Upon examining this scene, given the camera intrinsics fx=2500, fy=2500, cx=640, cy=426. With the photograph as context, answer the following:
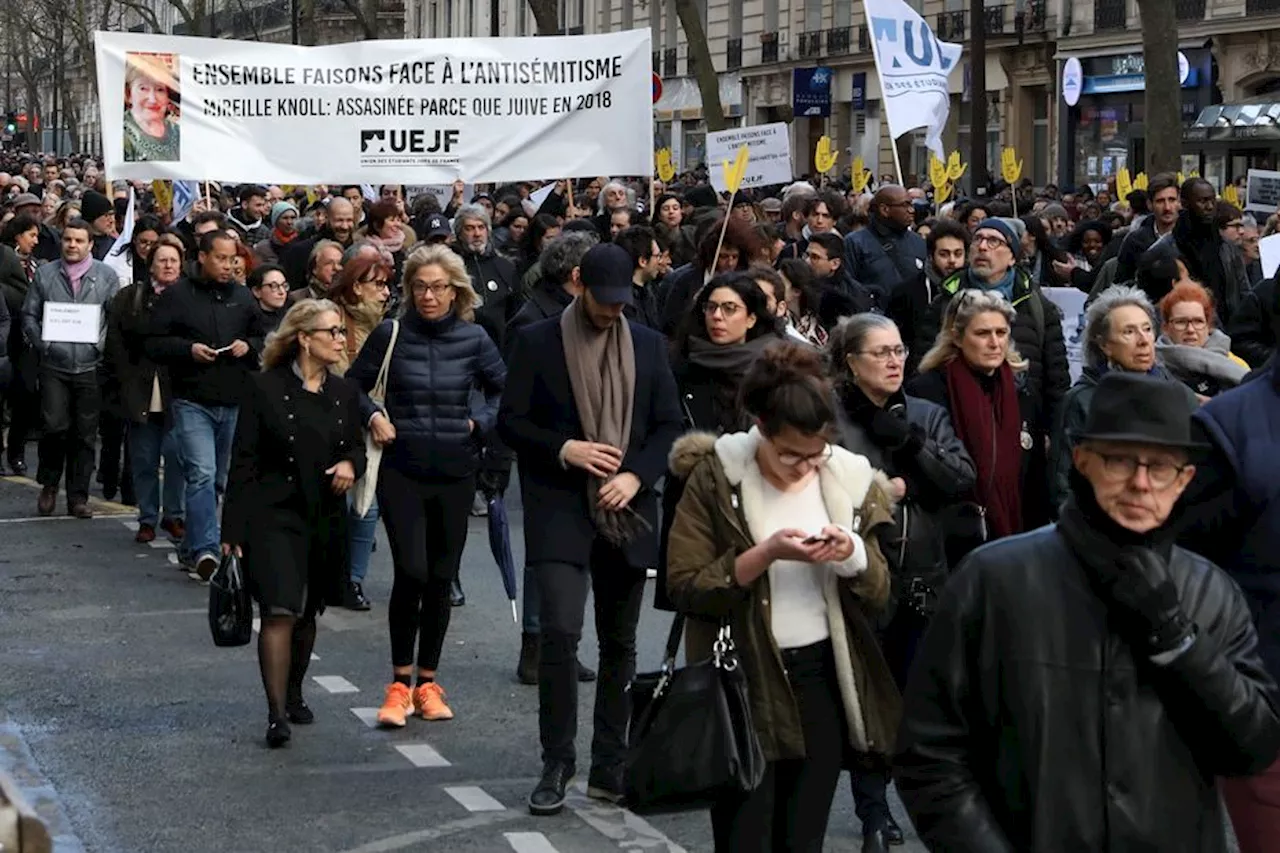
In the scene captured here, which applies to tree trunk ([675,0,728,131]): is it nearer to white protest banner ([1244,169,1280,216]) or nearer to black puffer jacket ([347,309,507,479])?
white protest banner ([1244,169,1280,216])

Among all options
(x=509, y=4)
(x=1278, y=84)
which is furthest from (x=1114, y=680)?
(x=509, y=4)

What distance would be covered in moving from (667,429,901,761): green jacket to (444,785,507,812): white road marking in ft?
6.75

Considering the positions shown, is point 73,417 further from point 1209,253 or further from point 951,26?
point 951,26

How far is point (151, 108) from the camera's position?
14.8m

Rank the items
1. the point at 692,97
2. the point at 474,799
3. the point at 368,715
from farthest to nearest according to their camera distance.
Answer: the point at 692,97 < the point at 368,715 < the point at 474,799

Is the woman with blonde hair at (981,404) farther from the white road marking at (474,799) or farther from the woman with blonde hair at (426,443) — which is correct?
the woman with blonde hair at (426,443)

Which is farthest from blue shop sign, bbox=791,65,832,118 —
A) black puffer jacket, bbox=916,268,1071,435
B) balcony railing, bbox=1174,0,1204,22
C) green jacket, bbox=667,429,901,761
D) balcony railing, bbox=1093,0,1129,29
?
green jacket, bbox=667,429,901,761

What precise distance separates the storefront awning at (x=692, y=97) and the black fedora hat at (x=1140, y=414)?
5858cm

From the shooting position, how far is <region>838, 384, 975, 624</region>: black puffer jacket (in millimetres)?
7082

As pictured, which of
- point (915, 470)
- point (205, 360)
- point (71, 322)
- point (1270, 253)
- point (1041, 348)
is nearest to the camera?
point (915, 470)

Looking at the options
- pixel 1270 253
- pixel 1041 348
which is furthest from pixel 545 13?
pixel 1041 348

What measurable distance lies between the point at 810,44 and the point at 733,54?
4.66 meters

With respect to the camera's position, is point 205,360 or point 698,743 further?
point 205,360

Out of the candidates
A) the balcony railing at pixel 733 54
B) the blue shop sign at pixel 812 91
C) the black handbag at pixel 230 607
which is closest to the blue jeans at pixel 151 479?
the black handbag at pixel 230 607
